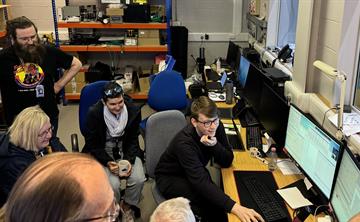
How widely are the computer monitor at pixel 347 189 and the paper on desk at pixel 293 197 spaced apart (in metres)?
0.25

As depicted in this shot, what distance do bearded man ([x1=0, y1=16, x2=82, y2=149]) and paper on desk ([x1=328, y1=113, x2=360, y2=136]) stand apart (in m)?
2.06

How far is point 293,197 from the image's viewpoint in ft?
6.90

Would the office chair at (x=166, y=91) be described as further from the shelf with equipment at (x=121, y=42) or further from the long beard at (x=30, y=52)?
the shelf with equipment at (x=121, y=42)

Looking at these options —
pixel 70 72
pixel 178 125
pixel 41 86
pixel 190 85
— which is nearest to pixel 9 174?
pixel 41 86

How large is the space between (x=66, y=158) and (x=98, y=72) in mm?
5034

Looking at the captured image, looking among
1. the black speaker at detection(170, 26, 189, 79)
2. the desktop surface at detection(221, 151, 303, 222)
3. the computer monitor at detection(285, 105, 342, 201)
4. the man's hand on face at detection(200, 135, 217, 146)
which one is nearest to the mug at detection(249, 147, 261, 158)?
the desktop surface at detection(221, 151, 303, 222)

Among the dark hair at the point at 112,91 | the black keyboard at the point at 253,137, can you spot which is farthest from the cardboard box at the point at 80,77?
the black keyboard at the point at 253,137

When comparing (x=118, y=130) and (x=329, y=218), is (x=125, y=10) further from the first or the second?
(x=329, y=218)

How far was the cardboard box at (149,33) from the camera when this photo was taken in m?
5.54

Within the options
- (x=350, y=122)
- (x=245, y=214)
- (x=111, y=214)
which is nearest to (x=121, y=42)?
(x=350, y=122)

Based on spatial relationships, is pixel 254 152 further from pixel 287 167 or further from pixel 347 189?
pixel 347 189

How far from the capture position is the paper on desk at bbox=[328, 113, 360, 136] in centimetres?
210

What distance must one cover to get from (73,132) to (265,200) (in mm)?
3334

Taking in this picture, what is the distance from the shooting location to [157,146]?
8.92 feet
